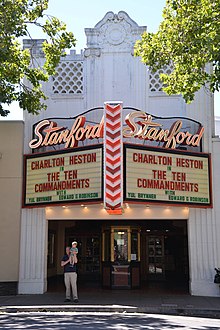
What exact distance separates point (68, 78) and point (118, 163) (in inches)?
205

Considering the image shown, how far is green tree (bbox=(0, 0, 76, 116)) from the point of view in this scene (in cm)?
1415

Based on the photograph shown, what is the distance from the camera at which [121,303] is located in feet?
47.3

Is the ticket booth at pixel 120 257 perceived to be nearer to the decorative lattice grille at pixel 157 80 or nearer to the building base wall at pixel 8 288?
the building base wall at pixel 8 288

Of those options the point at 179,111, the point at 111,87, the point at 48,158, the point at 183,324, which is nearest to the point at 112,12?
the point at 111,87

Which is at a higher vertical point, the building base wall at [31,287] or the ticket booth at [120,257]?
the ticket booth at [120,257]

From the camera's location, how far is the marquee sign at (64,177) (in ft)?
51.0

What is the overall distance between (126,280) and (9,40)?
34.4 feet

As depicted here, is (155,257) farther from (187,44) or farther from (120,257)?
(187,44)

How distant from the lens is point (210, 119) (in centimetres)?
1745

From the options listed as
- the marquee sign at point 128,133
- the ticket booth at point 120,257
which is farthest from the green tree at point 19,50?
the ticket booth at point 120,257

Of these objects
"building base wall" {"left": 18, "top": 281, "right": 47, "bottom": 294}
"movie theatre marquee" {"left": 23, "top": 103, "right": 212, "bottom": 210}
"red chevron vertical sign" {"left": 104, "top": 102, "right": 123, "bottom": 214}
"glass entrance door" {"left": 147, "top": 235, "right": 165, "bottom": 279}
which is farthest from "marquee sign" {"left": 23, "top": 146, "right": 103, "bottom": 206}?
"glass entrance door" {"left": 147, "top": 235, "right": 165, "bottom": 279}

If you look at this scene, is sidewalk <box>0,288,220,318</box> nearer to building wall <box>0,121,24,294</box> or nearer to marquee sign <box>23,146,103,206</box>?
building wall <box>0,121,24,294</box>

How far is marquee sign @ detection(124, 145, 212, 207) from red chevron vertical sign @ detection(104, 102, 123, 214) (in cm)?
37

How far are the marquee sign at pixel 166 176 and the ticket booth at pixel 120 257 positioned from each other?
12.3ft
